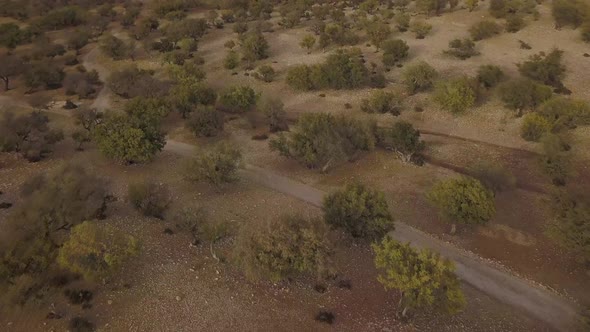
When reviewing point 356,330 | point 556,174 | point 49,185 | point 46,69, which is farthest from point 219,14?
point 356,330

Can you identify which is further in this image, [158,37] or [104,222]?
[158,37]

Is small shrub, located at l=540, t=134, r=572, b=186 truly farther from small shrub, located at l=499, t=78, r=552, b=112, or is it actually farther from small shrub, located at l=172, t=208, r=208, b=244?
small shrub, located at l=172, t=208, r=208, b=244

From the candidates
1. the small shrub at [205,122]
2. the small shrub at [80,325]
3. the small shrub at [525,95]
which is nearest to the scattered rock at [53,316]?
the small shrub at [80,325]

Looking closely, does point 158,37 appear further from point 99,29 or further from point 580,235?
point 580,235

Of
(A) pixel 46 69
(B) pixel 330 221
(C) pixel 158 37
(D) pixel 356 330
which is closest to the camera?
(D) pixel 356 330

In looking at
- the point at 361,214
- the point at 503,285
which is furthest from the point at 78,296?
the point at 503,285

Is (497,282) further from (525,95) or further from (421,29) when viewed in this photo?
→ (421,29)
